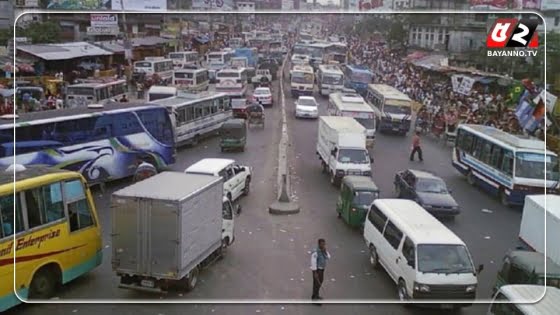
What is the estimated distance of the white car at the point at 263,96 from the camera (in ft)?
47.0

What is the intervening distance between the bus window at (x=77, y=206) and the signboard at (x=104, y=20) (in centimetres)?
140

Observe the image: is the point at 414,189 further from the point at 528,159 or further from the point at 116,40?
the point at 116,40

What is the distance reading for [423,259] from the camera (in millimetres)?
5270

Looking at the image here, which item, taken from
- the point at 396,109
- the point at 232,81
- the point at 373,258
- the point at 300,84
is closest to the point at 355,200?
the point at 373,258

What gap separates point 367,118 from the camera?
443 inches

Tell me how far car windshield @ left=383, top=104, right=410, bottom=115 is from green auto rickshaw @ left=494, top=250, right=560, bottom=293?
5075 millimetres

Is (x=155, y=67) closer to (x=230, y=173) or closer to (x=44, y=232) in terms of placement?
(x=230, y=173)

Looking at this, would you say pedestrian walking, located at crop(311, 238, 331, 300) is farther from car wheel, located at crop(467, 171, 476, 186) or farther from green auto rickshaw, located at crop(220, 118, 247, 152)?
green auto rickshaw, located at crop(220, 118, 247, 152)

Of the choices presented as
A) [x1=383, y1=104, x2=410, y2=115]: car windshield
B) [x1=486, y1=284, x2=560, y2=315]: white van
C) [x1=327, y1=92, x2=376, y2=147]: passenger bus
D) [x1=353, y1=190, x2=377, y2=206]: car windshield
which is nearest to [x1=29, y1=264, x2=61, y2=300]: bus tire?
[x1=486, y1=284, x2=560, y2=315]: white van

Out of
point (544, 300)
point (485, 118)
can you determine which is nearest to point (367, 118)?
point (485, 118)

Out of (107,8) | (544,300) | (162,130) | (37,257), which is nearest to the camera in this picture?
(544,300)

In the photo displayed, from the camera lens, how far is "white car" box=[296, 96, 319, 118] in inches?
→ 511

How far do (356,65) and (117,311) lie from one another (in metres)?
4.22

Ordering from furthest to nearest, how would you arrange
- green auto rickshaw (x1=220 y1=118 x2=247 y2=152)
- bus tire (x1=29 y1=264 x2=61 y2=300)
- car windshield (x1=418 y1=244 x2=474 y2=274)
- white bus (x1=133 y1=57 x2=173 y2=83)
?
white bus (x1=133 y1=57 x2=173 y2=83) < green auto rickshaw (x1=220 y1=118 x2=247 y2=152) < car windshield (x1=418 y1=244 x2=474 y2=274) < bus tire (x1=29 y1=264 x2=61 y2=300)
